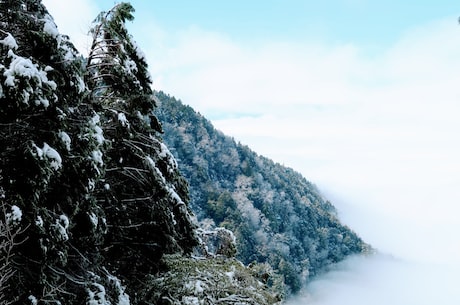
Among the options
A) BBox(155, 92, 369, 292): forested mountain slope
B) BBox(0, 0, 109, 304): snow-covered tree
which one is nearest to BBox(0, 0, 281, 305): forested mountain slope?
BBox(0, 0, 109, 304): snow-covered tree

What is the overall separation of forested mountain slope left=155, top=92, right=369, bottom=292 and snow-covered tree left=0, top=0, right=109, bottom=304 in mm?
106129

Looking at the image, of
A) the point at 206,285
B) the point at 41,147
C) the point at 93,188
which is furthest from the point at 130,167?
the point at 41,147

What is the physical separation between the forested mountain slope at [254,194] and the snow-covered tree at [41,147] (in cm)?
10613

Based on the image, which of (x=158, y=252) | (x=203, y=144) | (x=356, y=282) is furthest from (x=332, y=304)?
(x=158, y=252)

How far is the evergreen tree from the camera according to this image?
32.7 ft

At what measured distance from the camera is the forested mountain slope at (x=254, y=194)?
12300cm

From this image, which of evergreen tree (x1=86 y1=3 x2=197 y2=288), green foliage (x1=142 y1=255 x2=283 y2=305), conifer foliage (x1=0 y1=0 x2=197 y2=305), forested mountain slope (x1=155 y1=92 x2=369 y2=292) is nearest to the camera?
conifer foliage (x1=0 y1=0 x2=197 y2=305)

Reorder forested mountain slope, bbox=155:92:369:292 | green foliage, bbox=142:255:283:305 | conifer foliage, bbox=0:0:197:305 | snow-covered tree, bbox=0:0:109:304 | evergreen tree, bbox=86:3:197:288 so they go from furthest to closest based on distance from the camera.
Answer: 1. forested mountain slope, bbox=155:92:369:292
2. evergreen tree, bbox=86:3:197:288
3. green foliage, bbox=142:255:283:305
4. conifer foliage, bbox=0:0:197:305
5. snow-covered tree, bbox=0:0:109:304

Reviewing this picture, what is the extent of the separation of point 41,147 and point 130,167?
397cm

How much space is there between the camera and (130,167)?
33.5 feet

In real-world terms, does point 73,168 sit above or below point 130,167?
below

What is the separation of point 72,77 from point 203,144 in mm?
138637

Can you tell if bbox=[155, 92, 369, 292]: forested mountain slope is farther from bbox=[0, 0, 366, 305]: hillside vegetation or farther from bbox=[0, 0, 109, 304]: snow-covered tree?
bbox=[0, 0, 109, 304]: snow-covered tree

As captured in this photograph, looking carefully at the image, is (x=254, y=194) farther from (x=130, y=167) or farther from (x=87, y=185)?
(x=87, y=185)
